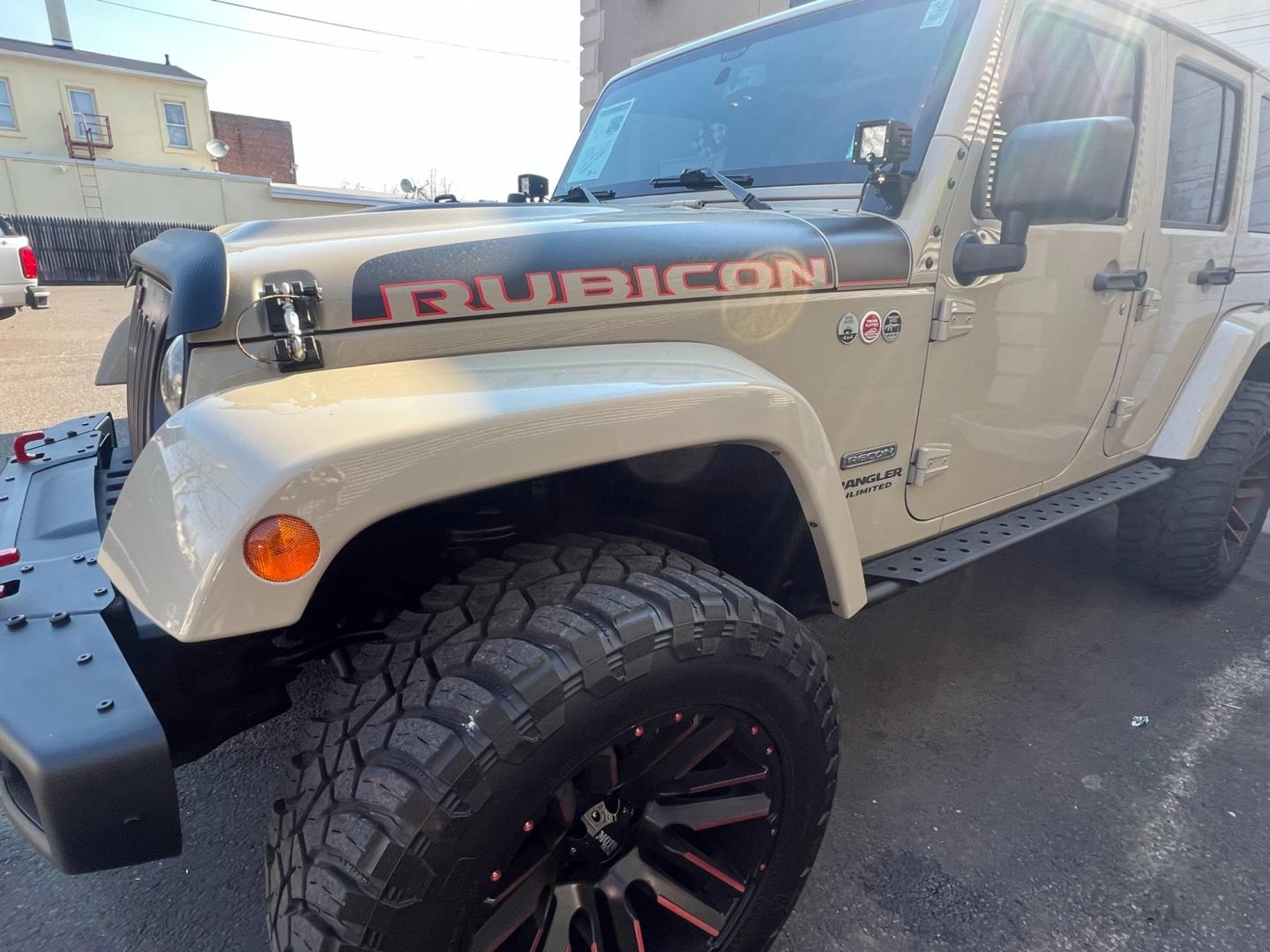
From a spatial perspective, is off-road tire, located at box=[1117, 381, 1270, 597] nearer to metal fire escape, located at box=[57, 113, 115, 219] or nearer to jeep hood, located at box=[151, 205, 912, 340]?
jeep hood, located at box=[151, 205, 912, 340]

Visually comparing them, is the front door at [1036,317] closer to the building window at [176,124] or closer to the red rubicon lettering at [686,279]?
the red rubicon lettering at [686,279]

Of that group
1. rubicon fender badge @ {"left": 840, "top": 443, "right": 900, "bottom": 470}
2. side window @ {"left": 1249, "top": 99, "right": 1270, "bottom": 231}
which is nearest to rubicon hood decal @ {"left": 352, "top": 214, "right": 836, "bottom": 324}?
rubicon fender badge @ {"left": 840, "top": 443, "right": 900, "bottom": 470}

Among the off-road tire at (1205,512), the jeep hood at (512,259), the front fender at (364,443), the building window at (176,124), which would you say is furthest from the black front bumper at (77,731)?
the building window at (176,124)

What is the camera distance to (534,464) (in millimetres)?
1202

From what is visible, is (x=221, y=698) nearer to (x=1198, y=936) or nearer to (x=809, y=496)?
(x=809, y=496)

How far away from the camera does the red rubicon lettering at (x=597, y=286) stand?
4.46 ft

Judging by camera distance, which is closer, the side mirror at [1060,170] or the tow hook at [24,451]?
the side mirror at [1060,170]

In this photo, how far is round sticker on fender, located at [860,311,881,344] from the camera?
1.81 metres

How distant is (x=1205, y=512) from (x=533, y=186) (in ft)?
9.76

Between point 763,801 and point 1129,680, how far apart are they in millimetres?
2076

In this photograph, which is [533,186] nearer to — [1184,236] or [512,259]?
[512,259]

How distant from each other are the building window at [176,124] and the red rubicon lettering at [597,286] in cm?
3276

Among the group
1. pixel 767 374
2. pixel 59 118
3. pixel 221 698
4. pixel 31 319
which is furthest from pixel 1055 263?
pixel 59 118

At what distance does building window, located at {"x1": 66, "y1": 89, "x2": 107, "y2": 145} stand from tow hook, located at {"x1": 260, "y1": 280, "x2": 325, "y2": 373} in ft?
104
